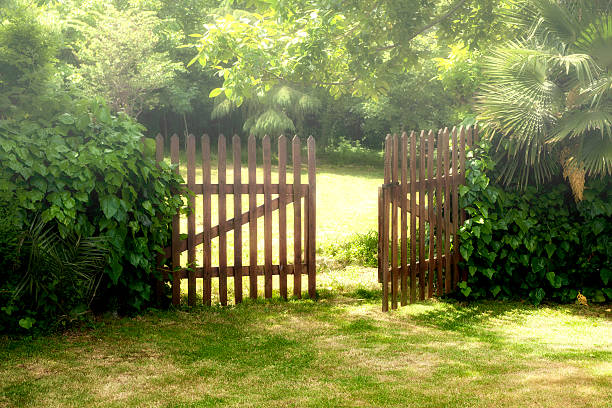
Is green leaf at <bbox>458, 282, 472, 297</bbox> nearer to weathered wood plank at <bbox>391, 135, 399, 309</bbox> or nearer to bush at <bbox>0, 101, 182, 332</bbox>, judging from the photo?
weathered wood plank at <bbox>391, 135, 399, 309</bbox>

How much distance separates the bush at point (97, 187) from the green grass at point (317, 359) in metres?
0.56

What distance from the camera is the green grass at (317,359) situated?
439cm

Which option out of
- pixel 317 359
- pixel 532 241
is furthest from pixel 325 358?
pixel 532 241

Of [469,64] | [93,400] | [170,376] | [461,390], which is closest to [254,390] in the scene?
[170,376]

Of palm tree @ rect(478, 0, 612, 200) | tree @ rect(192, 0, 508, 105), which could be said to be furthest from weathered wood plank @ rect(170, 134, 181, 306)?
palm tree @ rect(478, 0, 612, 200)

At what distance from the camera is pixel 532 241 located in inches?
319

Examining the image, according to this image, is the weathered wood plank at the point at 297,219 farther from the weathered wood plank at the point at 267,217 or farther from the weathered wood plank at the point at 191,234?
the weathered wood plank at the point at 191,234

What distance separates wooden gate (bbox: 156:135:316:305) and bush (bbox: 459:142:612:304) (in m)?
2.08

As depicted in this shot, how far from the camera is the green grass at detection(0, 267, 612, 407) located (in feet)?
14.4

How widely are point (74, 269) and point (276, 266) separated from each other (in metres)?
2.50

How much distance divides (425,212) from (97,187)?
152 inches

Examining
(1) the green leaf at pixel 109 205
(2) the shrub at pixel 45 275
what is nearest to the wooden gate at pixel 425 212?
(1) the green leaf at pixel 109 205

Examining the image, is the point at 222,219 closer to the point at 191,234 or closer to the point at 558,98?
the point at 191,234

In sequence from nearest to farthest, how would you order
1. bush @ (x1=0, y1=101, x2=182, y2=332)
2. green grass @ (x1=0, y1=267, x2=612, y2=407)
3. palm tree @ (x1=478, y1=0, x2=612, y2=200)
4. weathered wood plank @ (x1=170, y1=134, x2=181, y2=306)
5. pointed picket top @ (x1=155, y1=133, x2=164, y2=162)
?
green grass @ (x1=0, y1=267, x2=612, y2=407)
bush @ (x1=0, y1=101, x2=182, y2=332)
pointed picket top @ (x1=155, y1=133, x2=164, y2=162)
weathered wood plank @ (x1=170, y1=134, x2=181, y2=306)
palm tree @ (x1=478, y1=0, x2=612, y2=200)
